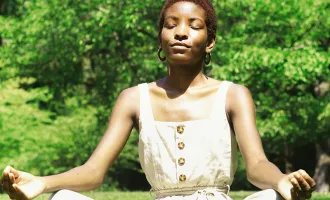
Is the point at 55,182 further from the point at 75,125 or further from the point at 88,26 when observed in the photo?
the point at 75,125

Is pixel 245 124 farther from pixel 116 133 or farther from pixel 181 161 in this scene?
pixel 116 133

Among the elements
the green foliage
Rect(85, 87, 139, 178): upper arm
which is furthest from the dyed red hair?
the green foliage

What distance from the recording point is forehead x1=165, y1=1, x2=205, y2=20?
391cm

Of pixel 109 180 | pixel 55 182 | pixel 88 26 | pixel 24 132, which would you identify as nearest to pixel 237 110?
pixel 55 182

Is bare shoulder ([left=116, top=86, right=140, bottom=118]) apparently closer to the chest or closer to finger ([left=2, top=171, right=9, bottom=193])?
the chest

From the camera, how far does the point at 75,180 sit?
370 centimetres

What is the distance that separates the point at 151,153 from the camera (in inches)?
154

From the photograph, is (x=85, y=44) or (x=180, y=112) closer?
(x=180, y=112)

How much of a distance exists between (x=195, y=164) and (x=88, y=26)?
53.3ft

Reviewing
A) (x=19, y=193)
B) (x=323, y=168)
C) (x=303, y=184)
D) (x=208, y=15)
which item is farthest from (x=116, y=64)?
(x=303, y=184)

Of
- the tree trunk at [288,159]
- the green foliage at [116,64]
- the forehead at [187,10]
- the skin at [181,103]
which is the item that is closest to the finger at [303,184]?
the skin at [181,103]

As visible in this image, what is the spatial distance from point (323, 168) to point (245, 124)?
22419 mm

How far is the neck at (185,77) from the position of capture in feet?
13.1

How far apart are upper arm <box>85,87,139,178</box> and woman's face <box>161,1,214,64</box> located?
0.29 m
